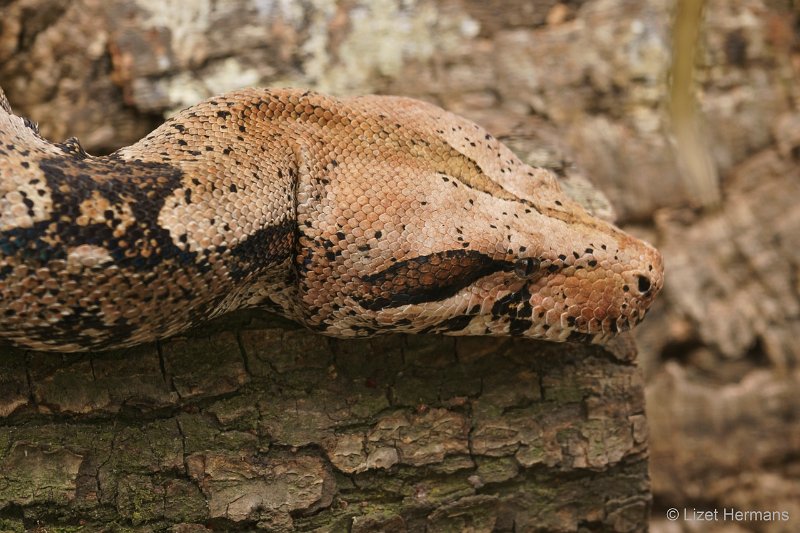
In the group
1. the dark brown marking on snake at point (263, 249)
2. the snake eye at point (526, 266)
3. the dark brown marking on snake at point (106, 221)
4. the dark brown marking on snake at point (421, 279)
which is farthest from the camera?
the snake eye at point (526, 266)

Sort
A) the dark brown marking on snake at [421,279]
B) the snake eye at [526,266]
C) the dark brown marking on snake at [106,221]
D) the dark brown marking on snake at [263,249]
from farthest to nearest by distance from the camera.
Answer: the snake eye at [526,266], the dark brown marking on snake at [421,279], the dark brown marking on snake at [263,249], the dark brown marking on snake at [106,221]

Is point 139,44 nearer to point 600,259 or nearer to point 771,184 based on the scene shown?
point 600,259

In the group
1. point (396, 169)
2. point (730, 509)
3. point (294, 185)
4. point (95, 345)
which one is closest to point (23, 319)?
point (95, 345)

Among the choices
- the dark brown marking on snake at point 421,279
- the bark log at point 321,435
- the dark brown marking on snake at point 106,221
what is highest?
the dark brown marking on snake at point 106,221

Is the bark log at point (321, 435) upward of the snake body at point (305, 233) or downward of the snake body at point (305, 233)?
downward

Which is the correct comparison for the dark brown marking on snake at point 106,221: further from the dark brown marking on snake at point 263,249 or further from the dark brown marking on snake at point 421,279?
the dark brown marking on snake at point 421,279

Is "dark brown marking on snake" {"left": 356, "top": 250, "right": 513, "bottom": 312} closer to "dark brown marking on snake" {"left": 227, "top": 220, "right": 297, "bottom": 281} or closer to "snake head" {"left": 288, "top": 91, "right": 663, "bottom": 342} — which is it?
"snake head" {"left": 288, "top": 91, "right": 663, "bottom": 342}

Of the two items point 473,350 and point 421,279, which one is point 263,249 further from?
point 473,350

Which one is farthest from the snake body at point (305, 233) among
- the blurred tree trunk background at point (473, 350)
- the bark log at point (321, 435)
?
the blurred tree trunk background at point (473, 350)
